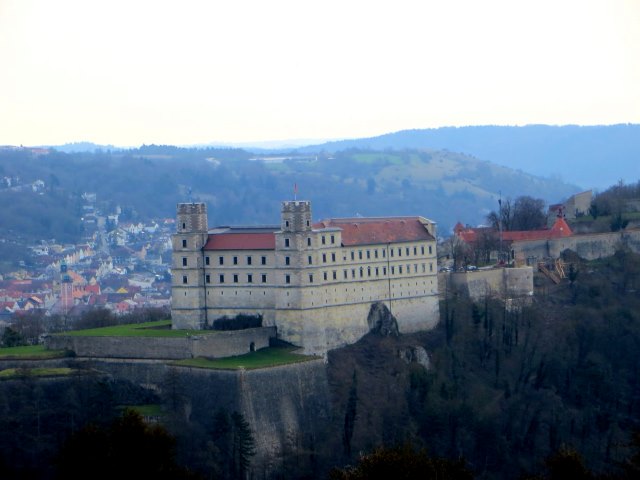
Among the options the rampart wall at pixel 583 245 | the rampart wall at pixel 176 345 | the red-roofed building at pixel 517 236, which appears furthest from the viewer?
the rampart wall at pixel 583 245

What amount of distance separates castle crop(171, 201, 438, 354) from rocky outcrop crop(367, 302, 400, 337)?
0.28 metres

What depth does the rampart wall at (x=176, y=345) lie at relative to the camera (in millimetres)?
76500

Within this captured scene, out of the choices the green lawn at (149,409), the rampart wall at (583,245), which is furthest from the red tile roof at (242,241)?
the rampart wall at (583,245)

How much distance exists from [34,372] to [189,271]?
8909 mm

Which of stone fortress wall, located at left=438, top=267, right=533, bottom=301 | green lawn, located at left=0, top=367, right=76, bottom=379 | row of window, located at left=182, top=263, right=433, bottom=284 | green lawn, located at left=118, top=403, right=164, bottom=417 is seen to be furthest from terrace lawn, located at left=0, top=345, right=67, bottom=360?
stone fortress wall, located at left=438, top=267, right=533, bottom=301

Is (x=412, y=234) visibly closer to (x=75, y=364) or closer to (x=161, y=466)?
(x=75, y=364)

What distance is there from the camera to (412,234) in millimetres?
85312

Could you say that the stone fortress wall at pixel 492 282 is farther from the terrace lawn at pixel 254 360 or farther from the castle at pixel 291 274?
the terrace lawn at pixel 254 360

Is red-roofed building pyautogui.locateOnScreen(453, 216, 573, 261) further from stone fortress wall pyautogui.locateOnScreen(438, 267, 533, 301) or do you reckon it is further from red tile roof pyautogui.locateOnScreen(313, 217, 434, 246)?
red tile roof pyautogui.locateOnScreen(313, 217, 434, 246)

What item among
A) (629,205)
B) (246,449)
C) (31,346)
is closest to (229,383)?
(246,449)

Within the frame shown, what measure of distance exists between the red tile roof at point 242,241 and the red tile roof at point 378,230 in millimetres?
3025

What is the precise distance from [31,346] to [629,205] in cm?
4473

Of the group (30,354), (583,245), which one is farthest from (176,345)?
(583,245)

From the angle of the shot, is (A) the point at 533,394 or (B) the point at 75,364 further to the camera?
(A) the point at 533,394
